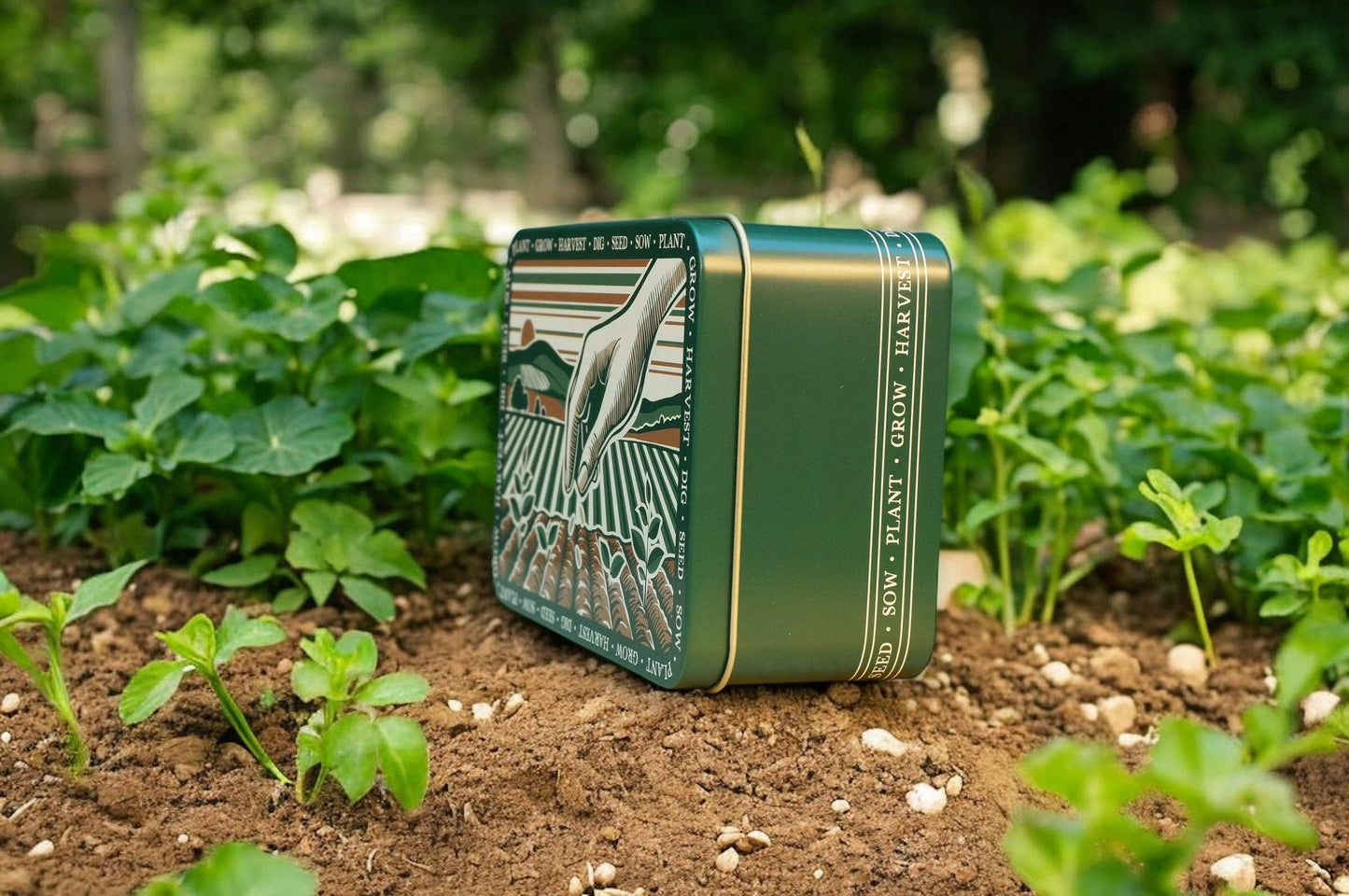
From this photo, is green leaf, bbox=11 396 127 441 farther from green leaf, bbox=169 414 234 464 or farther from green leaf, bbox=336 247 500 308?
green leaf, bbox=336 247 500 308

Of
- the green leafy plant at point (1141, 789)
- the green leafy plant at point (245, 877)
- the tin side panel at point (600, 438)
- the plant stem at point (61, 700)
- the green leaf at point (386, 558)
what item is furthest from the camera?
the green leaf at point (386, 558)

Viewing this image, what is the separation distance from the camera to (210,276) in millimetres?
3498

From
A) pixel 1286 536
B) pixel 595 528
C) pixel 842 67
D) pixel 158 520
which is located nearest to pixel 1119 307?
pixel 1286 536

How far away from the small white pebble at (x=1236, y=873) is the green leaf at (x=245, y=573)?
4.01 feet

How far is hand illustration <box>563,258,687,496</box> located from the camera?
1506 mm

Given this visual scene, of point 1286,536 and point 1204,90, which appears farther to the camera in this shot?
point 1204,90

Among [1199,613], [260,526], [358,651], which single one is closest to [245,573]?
[260,526]

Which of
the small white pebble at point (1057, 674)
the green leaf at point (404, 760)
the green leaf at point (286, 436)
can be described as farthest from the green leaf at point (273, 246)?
the small white pebble at point (1057, 674)

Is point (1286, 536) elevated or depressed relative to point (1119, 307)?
depressed

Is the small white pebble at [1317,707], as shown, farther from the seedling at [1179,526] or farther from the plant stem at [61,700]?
the plant stem at [61,700]

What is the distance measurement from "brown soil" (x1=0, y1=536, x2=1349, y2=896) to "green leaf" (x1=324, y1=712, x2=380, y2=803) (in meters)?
0.07

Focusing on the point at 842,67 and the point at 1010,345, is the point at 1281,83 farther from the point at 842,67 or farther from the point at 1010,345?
the point at 1010,345

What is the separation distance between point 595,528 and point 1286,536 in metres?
0.98

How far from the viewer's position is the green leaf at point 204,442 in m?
1.80
